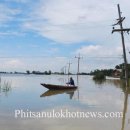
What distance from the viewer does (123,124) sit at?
15.0 m

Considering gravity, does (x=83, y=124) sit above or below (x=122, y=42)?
below

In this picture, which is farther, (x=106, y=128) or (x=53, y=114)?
(x=53, y=114)

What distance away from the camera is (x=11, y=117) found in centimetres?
1712

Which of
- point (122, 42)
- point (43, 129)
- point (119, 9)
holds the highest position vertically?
point (119, 9)

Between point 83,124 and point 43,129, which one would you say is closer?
point 43,129

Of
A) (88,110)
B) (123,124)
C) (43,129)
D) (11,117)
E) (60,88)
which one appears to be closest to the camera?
(43,129)

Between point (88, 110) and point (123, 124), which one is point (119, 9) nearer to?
point (88, 110)

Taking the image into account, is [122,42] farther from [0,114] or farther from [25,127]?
[25,127]

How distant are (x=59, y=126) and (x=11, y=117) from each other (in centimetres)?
338

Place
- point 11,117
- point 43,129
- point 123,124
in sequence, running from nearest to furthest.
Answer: point 43,129 → point 123,124 → point 11,117

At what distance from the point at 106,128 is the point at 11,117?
5.11 meters

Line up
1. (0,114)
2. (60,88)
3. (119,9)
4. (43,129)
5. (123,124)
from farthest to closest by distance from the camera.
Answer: (60,88) < (119,9) < (0,114) < (123,124) < (43,129)

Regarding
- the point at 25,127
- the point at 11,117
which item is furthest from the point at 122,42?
the point at 25,127

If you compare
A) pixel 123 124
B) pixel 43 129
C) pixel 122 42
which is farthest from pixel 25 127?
pixel 122 42
